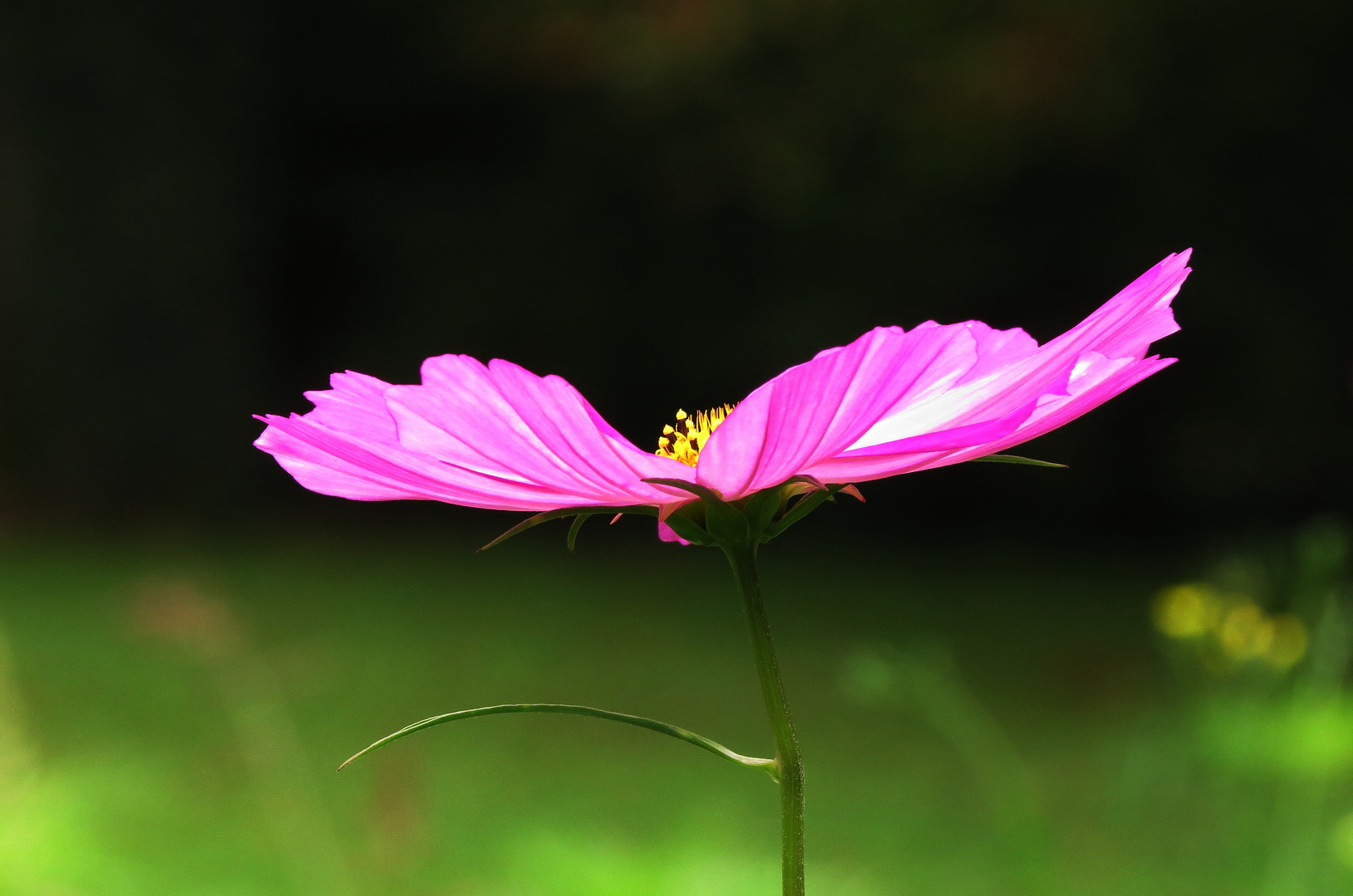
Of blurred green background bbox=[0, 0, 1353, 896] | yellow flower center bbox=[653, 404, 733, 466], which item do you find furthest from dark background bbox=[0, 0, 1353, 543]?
yellow flower center bbox=[653, 404, 733, 466]

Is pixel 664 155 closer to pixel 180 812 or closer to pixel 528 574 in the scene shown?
pixel 528 574

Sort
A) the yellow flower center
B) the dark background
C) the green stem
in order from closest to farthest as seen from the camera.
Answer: the green stem → the yellow flower center → the dark background

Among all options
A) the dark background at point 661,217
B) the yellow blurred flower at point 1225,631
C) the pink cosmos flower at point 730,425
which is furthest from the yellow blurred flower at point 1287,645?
the dark background at point 661,217

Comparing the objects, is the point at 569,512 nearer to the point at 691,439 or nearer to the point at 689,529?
the point at 689,529

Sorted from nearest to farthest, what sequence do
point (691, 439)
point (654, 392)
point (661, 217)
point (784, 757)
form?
point (784, 757) → point (691, 439) → point (661, 217) → point (654, 392)

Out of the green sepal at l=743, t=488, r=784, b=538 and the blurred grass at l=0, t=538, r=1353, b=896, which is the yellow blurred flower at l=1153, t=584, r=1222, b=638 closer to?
the blurred grass at l=0, t=538, r=1353, b=896

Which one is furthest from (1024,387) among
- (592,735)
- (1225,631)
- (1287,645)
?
(592,735)
